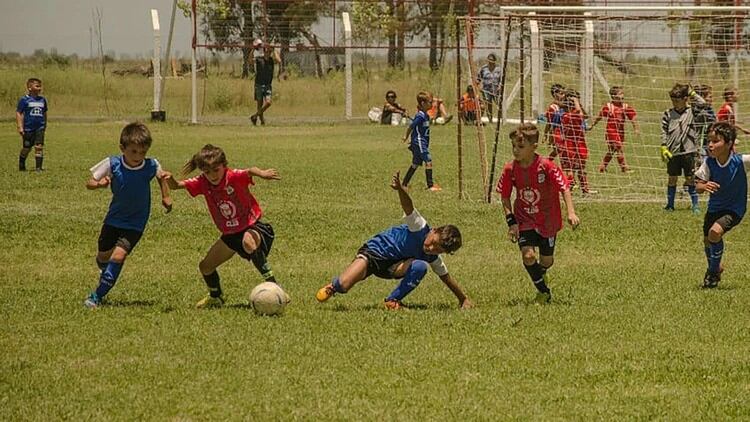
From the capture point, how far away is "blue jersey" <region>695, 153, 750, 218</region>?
1152 cm

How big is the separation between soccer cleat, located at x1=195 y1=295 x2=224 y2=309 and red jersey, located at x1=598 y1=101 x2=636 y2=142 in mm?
12587

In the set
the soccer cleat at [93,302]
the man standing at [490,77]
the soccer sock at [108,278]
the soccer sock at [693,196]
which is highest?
the man standing at [490,77]

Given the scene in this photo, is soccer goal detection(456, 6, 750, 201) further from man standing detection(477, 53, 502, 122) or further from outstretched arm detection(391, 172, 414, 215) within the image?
outstretched arm detection(391, 172, 414, 215)

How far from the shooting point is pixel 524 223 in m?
10.9

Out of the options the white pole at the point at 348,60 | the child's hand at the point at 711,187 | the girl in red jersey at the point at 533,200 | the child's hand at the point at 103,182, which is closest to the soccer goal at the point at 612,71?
the child's hand at the point at 711,187

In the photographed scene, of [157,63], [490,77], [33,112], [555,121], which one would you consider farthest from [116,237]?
[157,63]

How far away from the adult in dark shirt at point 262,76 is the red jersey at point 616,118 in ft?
51.4

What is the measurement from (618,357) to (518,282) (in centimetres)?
357

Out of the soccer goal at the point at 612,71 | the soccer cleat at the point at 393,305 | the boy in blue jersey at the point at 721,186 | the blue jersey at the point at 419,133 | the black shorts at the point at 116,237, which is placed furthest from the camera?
the blue jersey at the point at 419,133

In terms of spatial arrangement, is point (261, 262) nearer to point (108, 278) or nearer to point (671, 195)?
point (108, 278)

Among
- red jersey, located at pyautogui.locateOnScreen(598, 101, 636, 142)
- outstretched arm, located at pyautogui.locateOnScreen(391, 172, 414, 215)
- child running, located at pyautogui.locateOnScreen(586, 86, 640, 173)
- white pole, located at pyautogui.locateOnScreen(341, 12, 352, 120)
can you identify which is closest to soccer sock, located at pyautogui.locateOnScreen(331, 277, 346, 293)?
outstretched arm, located at pyautogui.locateOnScreen(391, 172, 414, 215)

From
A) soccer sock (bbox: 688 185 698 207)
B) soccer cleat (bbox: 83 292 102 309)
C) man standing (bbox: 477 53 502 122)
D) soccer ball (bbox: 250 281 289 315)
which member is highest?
man standing (bbox: 477 53 502 122)

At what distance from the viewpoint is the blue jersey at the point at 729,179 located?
37.8 ft

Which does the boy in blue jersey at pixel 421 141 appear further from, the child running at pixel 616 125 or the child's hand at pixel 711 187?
the child's hand at pixel 711 187
